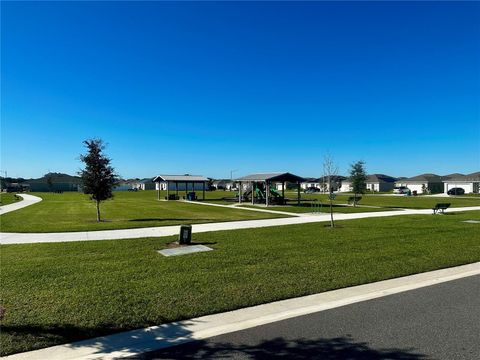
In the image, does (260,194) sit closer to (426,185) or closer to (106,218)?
(106,218)

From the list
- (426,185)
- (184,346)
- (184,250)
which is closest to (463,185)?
(426,185)

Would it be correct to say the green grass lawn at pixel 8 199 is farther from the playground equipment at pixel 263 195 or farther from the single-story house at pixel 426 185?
the single-story house at pixel 426 185

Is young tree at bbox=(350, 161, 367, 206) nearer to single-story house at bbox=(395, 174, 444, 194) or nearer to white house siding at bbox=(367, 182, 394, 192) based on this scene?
single-story house at bbox=(395, 174, 444, 194)

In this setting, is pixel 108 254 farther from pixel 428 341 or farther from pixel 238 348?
pixel 428 341

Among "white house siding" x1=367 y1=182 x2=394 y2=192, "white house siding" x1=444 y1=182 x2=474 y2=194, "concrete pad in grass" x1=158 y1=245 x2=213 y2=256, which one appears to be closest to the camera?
"concrete pad in grass" x1=158 y1=245 x2=213 y2=256

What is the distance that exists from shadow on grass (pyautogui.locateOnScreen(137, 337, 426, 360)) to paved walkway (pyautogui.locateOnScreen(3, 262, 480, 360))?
0.76 ft

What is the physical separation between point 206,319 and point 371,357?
2408 millimetres

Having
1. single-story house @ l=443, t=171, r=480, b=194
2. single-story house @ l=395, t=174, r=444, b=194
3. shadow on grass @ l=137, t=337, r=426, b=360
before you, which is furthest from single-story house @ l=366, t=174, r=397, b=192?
shadow on grass @ l=137, t=337, r=426, b=360

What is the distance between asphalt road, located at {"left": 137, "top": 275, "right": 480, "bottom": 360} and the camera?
4434mm

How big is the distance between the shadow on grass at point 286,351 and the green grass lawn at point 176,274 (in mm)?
985

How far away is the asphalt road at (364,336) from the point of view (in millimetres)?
4434

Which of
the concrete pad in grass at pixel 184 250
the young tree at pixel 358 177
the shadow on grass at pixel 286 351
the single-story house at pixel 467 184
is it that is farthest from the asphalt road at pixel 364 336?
the single-story house at pixel 467 184

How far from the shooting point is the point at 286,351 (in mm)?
4516

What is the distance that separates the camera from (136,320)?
5.44 meters
